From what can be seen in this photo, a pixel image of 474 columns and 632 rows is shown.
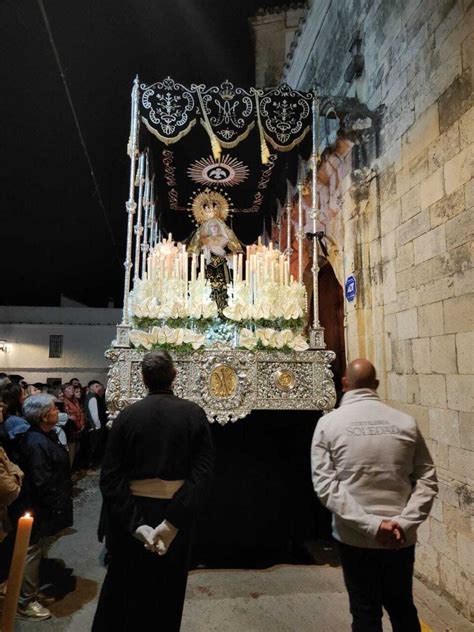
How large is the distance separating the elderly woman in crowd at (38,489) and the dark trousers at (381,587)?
2.26m

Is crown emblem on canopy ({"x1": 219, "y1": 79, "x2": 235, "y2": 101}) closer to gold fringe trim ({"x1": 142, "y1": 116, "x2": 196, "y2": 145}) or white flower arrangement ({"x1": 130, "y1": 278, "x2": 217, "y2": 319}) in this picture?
gold fringe trim ({"x1": 142, "y1": 116, "x2": 196, "y2": 145})

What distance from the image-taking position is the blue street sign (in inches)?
200

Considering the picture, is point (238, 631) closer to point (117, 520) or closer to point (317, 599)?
point (317, 599)

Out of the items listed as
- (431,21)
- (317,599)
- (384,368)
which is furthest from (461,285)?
(317,599)

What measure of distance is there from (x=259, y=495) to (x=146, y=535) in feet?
7.54

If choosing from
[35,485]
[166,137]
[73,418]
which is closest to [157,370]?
[35,485]

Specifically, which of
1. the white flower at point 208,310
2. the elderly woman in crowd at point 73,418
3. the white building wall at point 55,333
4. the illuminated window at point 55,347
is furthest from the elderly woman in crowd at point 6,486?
the illuminated window at point 55,347

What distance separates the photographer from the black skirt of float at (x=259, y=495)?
426 centimetres

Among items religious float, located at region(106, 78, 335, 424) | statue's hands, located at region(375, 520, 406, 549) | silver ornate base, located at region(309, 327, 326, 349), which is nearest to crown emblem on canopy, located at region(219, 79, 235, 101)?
religious float, located at region(106, 78, 335, 424)

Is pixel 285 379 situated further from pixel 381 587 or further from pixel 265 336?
pixel 381 587

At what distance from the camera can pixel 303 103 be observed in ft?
16.4

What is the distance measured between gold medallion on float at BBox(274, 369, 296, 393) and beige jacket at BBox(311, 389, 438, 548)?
5.48 ft

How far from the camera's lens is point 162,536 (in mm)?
2303

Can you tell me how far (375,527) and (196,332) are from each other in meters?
2.52
